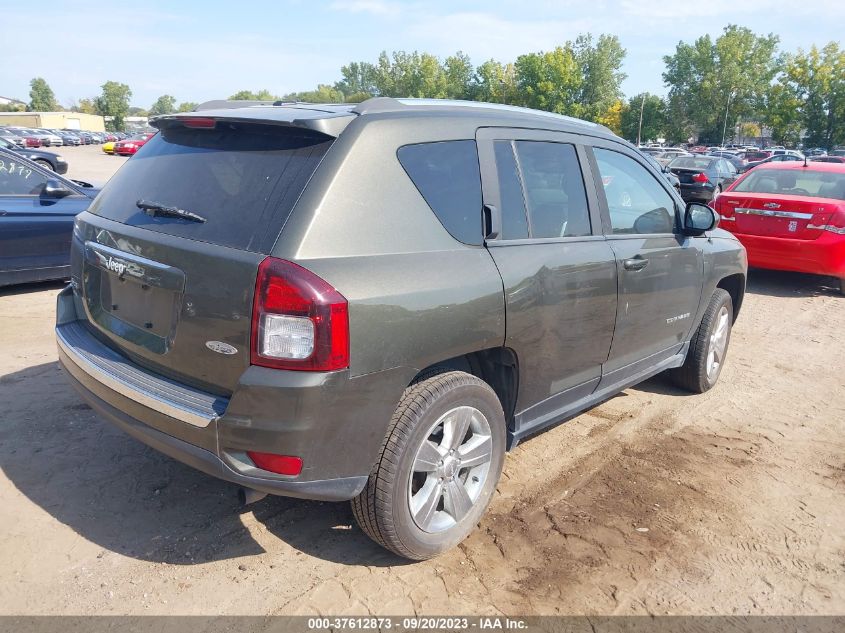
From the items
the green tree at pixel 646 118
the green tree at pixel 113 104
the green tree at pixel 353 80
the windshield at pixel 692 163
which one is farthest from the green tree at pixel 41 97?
the windshield at pixel 692 163

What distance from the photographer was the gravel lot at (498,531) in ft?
8.95

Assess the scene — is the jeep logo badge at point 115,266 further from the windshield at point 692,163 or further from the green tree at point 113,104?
the green tree at point 113,104

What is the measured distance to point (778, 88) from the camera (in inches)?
2591

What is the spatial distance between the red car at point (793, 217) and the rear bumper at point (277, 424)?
294 inches

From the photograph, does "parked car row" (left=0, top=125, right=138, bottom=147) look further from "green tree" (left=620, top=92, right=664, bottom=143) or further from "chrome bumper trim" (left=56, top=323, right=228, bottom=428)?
"green tree" (left=620, top=92, right=664, bottom=143)

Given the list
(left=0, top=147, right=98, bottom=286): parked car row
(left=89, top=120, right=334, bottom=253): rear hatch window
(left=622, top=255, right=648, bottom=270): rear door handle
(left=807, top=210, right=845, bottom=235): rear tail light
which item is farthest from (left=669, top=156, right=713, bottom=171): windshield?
(left=89, top=120, right=334, bottom=253): rear hatch window

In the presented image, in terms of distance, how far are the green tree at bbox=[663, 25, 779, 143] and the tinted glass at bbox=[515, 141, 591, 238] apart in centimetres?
7656

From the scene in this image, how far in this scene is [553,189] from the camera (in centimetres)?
352

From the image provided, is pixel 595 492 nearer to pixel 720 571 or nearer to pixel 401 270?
pixel 720 571

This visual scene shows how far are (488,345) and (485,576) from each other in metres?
0.99

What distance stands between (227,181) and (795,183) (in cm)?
873

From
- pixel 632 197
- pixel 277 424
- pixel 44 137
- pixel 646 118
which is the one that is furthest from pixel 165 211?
pixel 646 118

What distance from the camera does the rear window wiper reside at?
272cm

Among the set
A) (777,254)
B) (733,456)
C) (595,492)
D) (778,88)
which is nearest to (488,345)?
(595,492)
